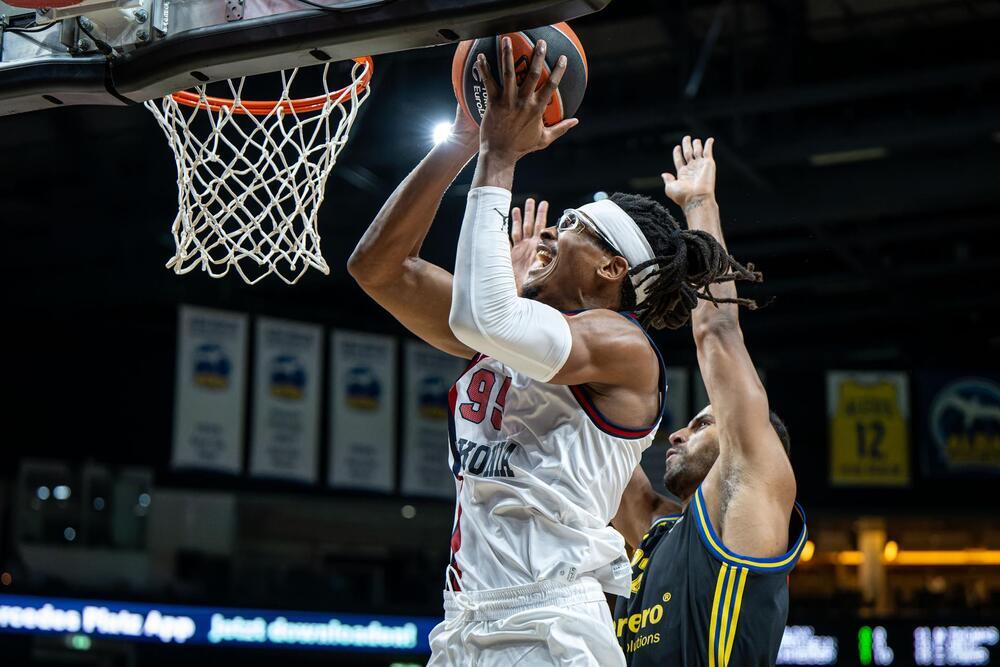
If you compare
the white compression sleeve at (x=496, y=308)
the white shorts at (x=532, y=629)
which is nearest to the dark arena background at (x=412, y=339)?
the white compression sleeve at (x=496, y=308)

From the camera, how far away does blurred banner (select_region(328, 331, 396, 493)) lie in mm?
12891

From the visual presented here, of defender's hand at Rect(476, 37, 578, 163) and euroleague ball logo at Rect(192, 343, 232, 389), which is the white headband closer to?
defender's hand at Rect(476, 37, 578, 163)

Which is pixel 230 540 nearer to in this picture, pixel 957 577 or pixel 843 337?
pixel 843 337

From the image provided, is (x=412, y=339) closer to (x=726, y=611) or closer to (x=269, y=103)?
(x=269, y=103)

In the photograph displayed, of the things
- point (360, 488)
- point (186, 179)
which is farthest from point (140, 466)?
point (186, 179)

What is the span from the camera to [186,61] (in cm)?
262

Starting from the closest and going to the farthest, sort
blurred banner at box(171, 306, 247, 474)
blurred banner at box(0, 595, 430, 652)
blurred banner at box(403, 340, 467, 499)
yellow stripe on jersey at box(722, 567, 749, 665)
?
yellow stripe on jersey at box(722, 567, 749, 665)
blurred banner at box(0, 595, 430, 652)
blurred banner at box(171, 306, 247, 474)
blurred banner at box(403, 340, 467, 499)

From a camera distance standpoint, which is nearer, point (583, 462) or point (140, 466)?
point (583, 462)

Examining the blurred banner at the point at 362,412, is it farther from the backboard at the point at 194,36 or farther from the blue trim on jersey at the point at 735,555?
the backboard at the point at 194,36

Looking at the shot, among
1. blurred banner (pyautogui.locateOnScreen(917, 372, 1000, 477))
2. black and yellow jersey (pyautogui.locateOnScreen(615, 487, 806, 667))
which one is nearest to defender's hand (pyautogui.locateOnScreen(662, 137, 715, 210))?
black and yellow jersey (pyautogui.locateOnScreen(615, 487, 806, 667))

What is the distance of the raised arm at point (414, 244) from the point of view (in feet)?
9.06

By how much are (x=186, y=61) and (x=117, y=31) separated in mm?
237

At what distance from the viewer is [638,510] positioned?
13.1 feet

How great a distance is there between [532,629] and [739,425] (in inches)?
40.9
